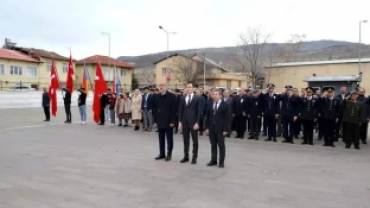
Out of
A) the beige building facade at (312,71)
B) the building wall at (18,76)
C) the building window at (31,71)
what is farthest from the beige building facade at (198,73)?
the beige building facade at (312,71)

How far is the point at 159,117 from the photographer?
29.7ft

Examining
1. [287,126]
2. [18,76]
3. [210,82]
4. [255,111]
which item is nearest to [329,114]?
[287,126]

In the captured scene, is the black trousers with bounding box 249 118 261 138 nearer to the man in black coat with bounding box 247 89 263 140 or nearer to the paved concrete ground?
the man in black coat with bounding box 247 89 263 140

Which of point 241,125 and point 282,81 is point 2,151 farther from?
point 282,81

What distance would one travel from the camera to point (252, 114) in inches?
524

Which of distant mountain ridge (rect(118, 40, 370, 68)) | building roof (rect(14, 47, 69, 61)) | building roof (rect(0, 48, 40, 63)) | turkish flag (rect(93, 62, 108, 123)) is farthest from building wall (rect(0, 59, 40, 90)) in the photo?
turkish flag (rect(93, 62, 108, 123))

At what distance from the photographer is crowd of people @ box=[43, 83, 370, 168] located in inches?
338

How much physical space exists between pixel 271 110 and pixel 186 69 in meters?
55.0

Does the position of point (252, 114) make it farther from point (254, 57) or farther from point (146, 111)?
point (254, 57)

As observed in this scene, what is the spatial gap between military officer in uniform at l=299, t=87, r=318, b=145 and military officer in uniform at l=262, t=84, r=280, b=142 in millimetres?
918

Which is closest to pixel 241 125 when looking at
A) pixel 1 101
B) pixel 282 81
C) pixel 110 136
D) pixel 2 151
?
pixel 110 136

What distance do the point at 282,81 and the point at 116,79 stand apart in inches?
975

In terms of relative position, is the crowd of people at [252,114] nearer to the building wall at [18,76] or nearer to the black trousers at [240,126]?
the black trousers at [240,126]

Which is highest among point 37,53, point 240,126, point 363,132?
point 37,53
